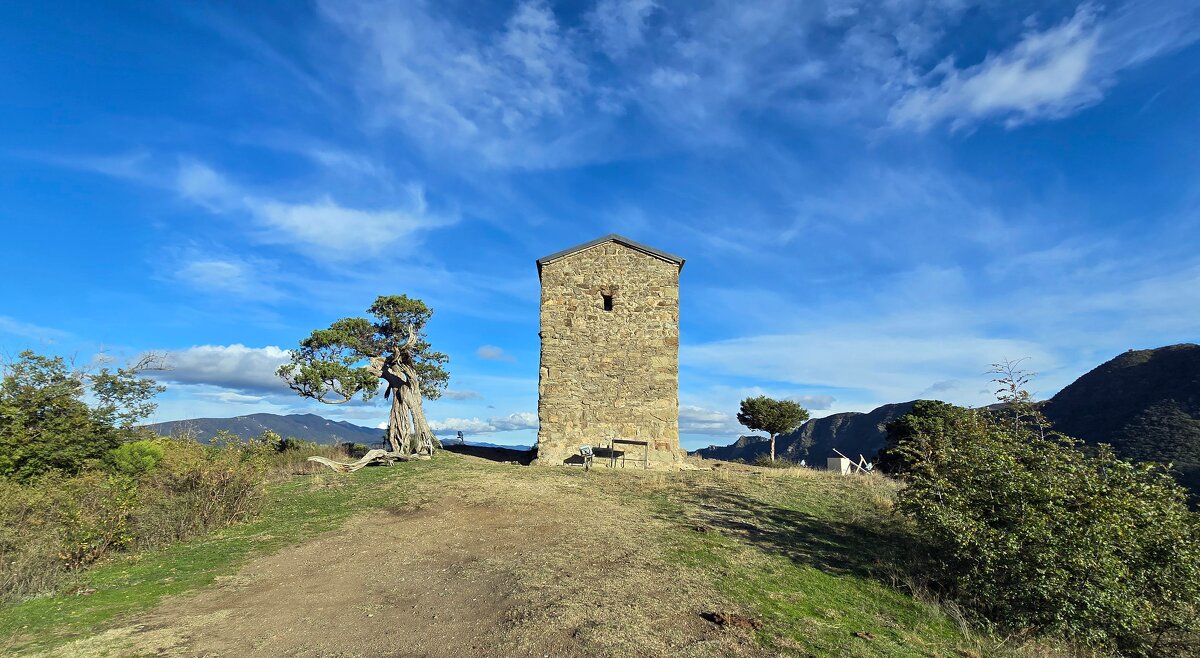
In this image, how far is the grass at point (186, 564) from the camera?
550 centimetres

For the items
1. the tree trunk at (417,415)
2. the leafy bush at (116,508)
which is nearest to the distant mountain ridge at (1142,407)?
the tree trunk at (417,415)

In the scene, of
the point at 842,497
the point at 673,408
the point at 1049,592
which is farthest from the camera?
the point at 673,408

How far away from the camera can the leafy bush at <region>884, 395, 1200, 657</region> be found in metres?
6.95

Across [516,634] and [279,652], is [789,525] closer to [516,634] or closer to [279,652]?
[516,634]

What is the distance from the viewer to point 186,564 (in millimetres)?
7789

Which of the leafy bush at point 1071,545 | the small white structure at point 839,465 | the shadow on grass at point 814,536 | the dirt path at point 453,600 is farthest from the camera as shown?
the small white structure at point 839,465

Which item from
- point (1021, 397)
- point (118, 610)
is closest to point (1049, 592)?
point (1021, 397)

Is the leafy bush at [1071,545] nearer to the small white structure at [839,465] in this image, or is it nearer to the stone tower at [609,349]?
the stone tower at [609,349]

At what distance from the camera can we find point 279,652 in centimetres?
495

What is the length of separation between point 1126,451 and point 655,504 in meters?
39.0

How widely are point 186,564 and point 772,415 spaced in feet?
89.2

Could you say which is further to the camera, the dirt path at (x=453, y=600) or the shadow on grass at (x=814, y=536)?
the shadow on grass at (x=814, y=536)

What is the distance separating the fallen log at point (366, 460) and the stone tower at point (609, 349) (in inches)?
191

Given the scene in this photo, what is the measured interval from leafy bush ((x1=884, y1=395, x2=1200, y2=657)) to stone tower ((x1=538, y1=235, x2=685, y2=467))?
964 cm
